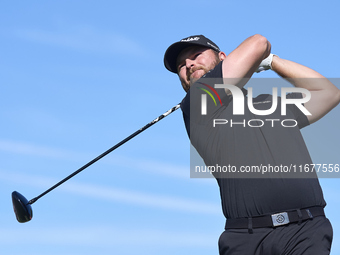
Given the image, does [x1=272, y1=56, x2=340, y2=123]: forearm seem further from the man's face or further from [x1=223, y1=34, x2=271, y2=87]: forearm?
[x1=223, y1=34, x2=271, y2=87]: forearm

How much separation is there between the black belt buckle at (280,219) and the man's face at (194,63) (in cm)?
174

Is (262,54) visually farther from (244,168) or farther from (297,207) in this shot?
(297,207)

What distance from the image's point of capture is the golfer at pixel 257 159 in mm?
4121

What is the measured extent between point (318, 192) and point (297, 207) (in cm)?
27

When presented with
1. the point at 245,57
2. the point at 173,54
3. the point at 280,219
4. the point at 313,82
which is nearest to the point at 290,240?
the point at 280,219

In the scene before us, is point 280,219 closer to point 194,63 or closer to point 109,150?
point 194,63

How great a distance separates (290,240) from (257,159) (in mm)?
723

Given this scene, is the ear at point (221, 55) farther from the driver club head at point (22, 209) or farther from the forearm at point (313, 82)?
the driver club head at point (22, 209)

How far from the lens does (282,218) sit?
4117mm

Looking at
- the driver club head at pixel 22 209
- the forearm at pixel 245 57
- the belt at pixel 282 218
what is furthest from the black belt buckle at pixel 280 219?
the driver club head at pixel 22 209

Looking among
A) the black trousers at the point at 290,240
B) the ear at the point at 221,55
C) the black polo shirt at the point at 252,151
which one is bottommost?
the black trousers at the point at 290,240

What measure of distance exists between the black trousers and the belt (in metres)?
0.04

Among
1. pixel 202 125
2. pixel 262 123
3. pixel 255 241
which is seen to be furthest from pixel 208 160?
pixel 255 241

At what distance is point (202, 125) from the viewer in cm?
482
